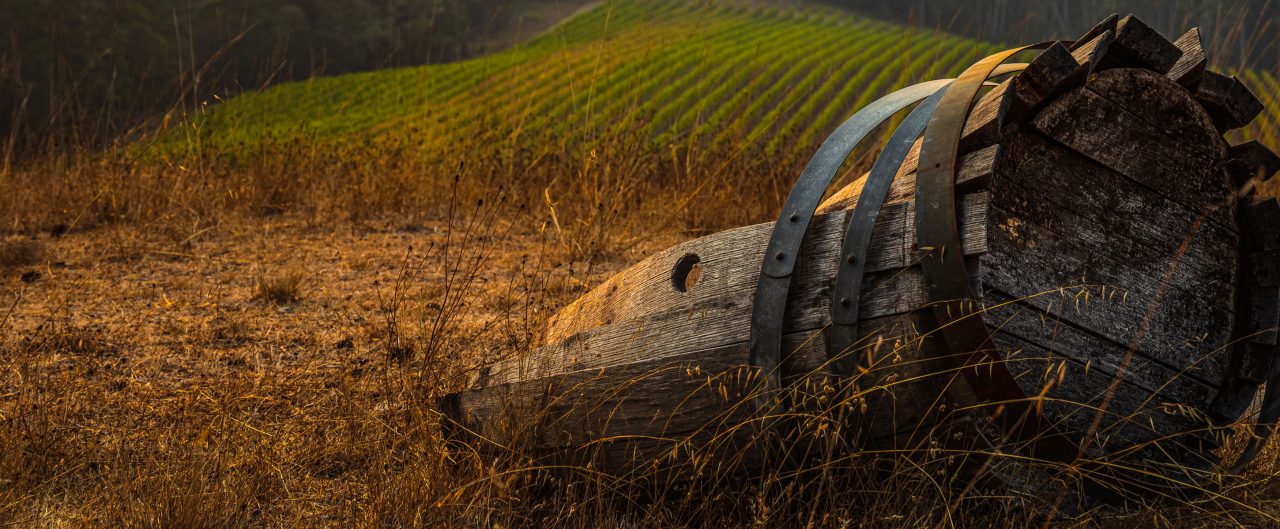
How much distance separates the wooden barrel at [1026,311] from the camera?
168cm

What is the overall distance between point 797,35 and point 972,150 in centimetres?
3615

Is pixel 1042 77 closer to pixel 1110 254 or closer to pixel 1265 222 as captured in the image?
pixel 1110 254

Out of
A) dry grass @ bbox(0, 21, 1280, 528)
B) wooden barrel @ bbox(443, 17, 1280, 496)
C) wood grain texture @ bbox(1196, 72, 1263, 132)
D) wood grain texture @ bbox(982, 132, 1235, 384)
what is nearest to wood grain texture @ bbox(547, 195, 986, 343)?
wooden barrel @ bbox(443, 17, 1280, 496)

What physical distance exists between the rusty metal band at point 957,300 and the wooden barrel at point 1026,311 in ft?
0.07

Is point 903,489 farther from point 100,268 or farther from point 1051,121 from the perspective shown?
point 100,268

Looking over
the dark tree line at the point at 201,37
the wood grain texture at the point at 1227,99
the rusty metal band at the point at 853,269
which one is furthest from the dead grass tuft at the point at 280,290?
the dark tree line at the point at 201,37

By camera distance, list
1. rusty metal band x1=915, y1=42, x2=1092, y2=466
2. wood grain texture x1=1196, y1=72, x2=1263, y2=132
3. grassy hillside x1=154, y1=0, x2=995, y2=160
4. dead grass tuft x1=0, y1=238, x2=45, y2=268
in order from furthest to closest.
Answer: grassy hillside x1=154, y1=0, x2=995, y2=160 < dead grass tuft x1=0, y1=238, x2=45, y2=268 < wood grain texture x1=1196, y1=72, x2=1263, y2=132 < rusty metal band x1=915, y1=42, x2=1092, y2=466

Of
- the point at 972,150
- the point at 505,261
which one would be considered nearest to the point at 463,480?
the point at 972,150

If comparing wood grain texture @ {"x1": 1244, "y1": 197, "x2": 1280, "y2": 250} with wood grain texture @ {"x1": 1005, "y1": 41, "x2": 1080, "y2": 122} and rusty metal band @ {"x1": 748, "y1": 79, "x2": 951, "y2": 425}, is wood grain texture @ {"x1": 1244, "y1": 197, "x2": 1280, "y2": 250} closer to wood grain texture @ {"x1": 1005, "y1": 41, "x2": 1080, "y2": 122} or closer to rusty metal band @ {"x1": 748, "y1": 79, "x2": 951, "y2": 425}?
wood grain texture @ {"x1": 1005, "y1": 41, "x2": 1080, "y2": 122}

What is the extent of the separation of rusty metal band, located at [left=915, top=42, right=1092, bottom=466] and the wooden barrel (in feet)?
0.07

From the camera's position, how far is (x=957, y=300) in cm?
156

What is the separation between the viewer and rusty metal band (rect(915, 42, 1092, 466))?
1.56 metres

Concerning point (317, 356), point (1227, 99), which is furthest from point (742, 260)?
point (317, 356)

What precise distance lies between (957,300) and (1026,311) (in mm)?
256
